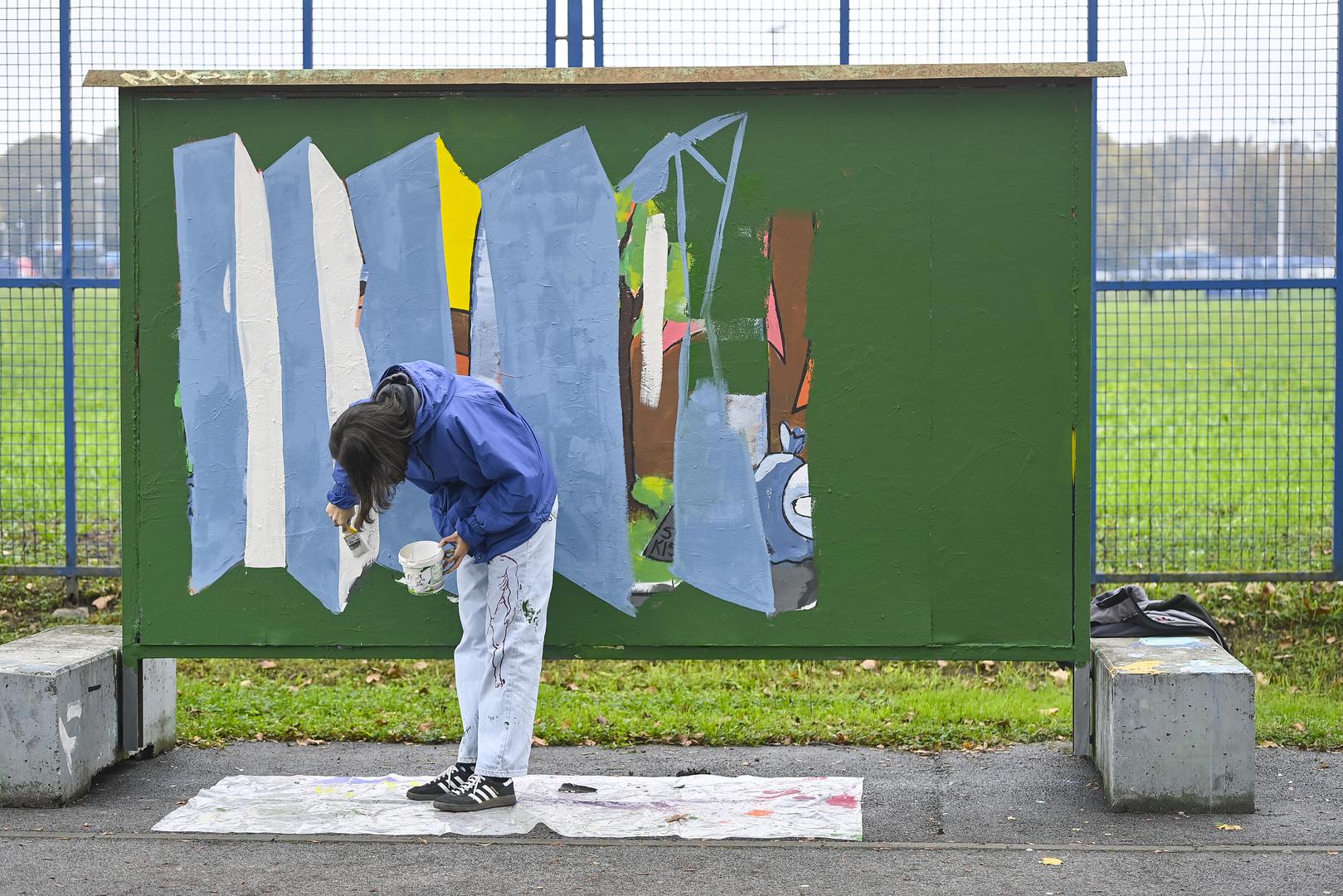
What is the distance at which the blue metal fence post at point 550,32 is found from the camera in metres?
6.75

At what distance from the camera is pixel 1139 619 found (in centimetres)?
534

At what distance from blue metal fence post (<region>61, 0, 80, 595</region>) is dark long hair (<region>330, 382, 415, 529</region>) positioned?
12.1 ft

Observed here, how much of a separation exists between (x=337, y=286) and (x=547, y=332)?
29.8 inches

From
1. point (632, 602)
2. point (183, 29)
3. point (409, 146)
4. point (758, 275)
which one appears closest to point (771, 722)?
point (632, 602)

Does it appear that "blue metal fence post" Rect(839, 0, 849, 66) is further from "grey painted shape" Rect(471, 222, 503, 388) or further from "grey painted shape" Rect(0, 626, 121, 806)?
"grey painted shape" Rect(0, 626, 121, 806)

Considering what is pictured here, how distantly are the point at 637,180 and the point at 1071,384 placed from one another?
164cm

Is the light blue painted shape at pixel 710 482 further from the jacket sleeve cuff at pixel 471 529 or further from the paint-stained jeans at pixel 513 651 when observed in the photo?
the jacket sleeve cuff at pixel 471 529

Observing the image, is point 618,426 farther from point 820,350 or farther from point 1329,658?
point 1329,658

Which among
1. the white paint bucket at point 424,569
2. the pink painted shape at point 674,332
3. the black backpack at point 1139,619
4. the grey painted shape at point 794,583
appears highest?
the pink painted shape at point 674,332

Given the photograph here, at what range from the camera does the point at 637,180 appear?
189 inches

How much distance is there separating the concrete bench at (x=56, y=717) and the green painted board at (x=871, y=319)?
2.15 ft

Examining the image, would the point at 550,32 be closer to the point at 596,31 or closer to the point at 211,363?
the point at 596,31

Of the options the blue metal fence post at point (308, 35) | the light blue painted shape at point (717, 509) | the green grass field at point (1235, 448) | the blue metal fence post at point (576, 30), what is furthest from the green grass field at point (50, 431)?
the green grass field at point (1235, 448)

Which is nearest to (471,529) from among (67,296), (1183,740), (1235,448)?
(1183,740)
